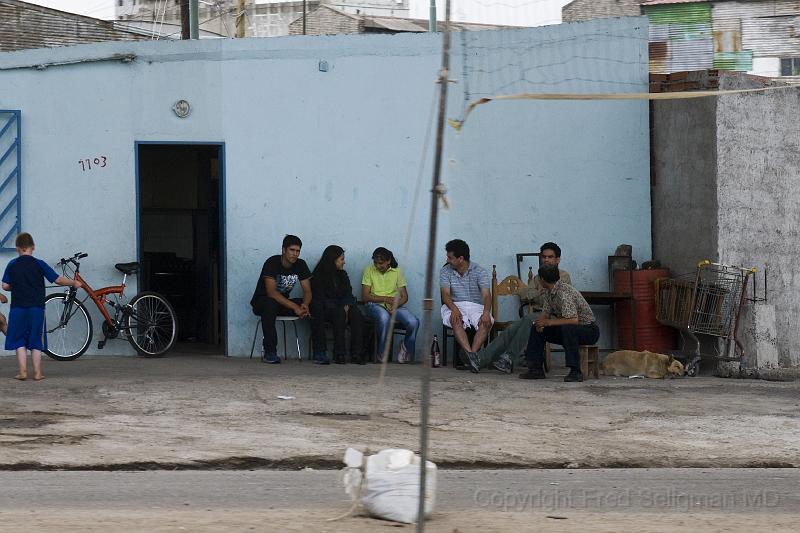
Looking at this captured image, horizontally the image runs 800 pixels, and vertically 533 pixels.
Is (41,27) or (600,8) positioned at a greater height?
(600,8)

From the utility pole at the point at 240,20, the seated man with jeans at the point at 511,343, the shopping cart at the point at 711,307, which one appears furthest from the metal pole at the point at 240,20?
the shopping cart at the point at 711,307

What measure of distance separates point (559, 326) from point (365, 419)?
3327 mm

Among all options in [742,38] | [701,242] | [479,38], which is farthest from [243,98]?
[742,38]

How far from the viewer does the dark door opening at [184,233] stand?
1756 centimetres

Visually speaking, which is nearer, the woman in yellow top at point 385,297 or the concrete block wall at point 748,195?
the concrete block wall at point 748,195

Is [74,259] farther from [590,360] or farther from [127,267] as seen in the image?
[590,360]

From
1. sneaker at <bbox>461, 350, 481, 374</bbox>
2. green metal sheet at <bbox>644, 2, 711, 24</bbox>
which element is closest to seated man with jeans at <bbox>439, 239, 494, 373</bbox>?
sneaker at <bbox>461, 350, 481, 374</bbox>

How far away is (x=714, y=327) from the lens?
13555mm

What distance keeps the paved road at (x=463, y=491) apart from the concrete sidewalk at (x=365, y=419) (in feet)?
1.04

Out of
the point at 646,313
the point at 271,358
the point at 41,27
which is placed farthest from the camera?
the point at 41,27

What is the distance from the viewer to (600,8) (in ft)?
129

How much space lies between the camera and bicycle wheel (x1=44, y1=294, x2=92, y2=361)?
45.2ft

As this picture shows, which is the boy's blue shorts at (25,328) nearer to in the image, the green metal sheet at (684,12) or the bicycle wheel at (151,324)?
the bicycle wheel at (151,324)

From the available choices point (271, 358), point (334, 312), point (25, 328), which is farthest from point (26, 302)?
point (334, 312)
